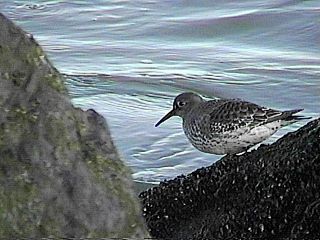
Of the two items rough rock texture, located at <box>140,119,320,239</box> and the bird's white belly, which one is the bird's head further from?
rough rock texture, located at <box>140,119,320,239</box>

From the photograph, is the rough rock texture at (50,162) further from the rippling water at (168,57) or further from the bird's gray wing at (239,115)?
the rippling water at (168,57)

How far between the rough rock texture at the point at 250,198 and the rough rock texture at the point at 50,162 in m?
1.08

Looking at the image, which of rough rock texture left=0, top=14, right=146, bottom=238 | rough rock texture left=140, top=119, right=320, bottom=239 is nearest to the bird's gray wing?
rough rock texture left=140, top=119, right=320, bottom=239

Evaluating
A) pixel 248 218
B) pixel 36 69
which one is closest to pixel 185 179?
pixel 248 218

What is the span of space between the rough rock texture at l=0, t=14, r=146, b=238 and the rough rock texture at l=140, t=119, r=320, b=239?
3.53 feet

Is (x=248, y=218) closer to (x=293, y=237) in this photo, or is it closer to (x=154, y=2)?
(x=293, y=237)

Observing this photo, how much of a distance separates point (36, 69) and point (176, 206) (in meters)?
1.73

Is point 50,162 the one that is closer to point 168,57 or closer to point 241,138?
point 241,138

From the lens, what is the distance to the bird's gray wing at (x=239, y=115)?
6113 millimetres

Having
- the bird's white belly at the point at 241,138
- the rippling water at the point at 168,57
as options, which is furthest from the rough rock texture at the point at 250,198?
the rippling water at the point at 168,57

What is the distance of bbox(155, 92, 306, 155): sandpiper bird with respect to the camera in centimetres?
612

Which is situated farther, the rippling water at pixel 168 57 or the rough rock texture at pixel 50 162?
the rippling water at pixel 168 57

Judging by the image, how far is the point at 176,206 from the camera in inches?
167

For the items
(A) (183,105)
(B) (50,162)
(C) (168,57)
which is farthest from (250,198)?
(C) (168,57)
